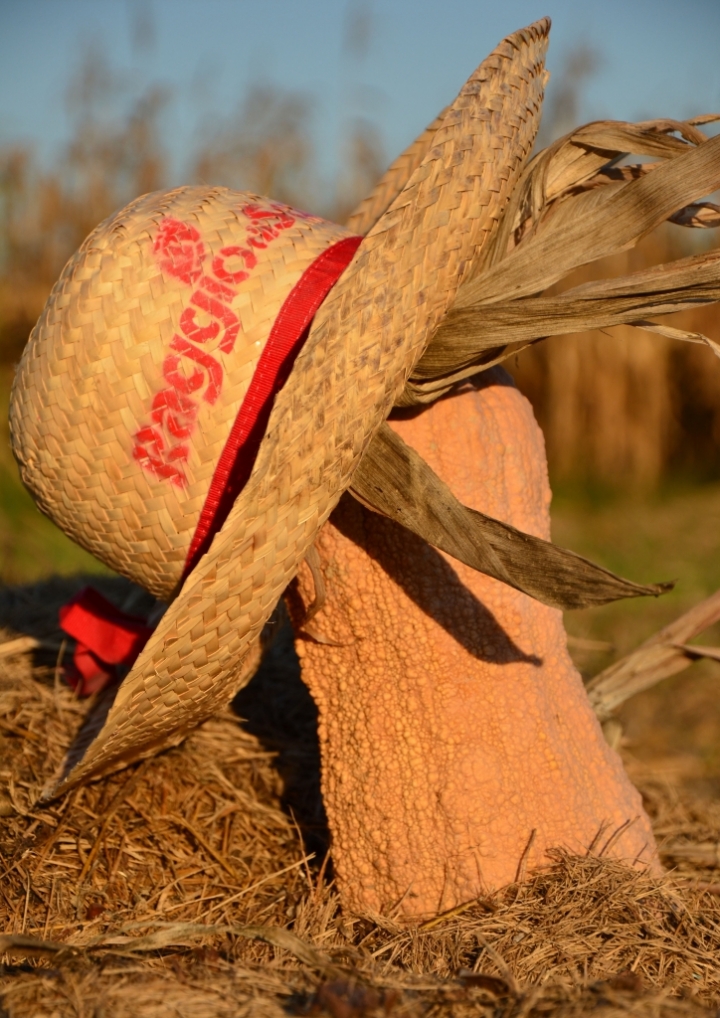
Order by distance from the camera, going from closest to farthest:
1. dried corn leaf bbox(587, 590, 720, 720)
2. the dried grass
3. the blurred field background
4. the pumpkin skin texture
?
1. the dried grass
2. the pumpkin skin texture
3. dried corn leaf bbox(587, 590, 720, 720)
4. the blurred field background

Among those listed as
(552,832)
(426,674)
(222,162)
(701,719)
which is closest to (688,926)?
(552,832)

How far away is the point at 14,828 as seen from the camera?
1.93 meters

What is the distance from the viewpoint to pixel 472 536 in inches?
60.9

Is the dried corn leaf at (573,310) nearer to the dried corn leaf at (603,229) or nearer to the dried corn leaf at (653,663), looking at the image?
the dried corn leaf at (603,229)

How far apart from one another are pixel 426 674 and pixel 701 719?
6.37 ft

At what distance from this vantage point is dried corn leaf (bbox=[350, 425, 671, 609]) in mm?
1548

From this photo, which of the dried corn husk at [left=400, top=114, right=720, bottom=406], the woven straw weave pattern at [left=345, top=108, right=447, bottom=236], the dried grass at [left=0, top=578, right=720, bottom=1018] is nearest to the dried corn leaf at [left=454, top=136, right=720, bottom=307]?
the dried corn husk at [left=400, top=114, right=720, bottom=406]

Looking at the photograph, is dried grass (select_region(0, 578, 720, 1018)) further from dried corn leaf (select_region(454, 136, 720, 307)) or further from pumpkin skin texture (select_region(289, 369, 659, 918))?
dried corn leaf (select_region(454, 136, 720, 307))

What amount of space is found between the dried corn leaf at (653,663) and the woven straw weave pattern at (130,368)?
1060 millimetres

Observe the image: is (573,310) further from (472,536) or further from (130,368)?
(130,368)

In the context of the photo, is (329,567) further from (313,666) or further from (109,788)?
(109,788)

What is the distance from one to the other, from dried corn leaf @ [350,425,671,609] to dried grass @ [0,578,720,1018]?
0.52 meters

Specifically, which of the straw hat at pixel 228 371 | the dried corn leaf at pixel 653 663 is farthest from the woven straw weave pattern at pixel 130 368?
the dried corn leaf at pixel 653 663

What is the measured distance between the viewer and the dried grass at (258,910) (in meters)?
1.31
